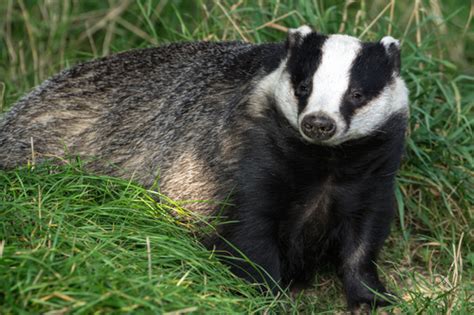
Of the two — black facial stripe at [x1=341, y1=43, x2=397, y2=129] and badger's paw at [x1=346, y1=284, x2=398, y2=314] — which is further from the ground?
black facial stripe at [x1=341, y1=43, x2=397, y2=129]

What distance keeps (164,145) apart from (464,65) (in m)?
2.77

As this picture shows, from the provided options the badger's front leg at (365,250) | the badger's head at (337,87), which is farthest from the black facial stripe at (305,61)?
the badger's front leg at (365,250)

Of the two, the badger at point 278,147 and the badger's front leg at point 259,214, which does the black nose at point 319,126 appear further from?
the badger's front leg at point 259,214

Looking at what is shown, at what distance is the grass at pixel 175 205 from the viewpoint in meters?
3.06

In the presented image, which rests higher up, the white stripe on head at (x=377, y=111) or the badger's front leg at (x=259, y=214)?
the white stripe on head at (x=377, y=111)

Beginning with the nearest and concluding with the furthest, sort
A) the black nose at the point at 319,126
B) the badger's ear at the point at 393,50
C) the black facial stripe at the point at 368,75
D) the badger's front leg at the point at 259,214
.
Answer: the black nose at the point at 319,126 → the black facial stripe at the point at 368,75 → the badger's front leg at the point at 259,214 → the badger's ear at the point at 393,50

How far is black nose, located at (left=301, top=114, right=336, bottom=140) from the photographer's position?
356 cm

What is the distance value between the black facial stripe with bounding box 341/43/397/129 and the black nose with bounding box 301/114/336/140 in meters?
0.10

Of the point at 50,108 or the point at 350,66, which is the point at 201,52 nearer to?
the point at 50,108

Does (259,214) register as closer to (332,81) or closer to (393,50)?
(332,81)

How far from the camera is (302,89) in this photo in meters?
3.75

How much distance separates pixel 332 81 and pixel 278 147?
39 cm

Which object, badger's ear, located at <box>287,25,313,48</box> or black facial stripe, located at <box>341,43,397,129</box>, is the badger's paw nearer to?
black facial stripe, located at <box>341,43,397,129</box>

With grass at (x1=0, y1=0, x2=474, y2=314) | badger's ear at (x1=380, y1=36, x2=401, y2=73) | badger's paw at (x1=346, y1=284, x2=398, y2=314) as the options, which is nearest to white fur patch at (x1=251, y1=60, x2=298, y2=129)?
badger's ear at (x1=380, y1=36, x2=401, y2=73)
